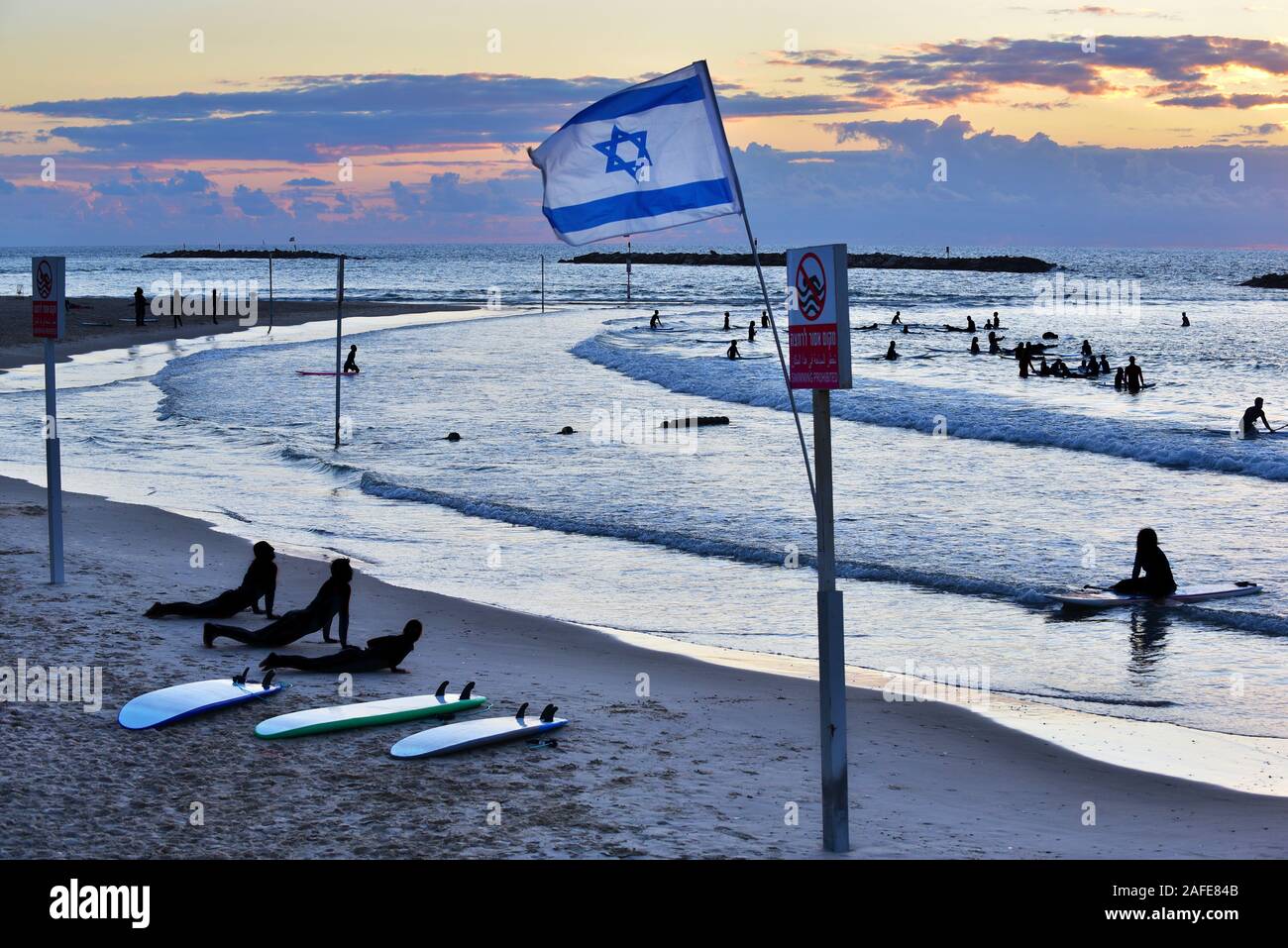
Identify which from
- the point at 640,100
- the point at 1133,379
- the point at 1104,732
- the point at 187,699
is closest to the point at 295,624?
the point at 187,699

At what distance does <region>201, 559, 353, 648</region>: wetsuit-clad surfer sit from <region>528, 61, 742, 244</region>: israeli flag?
4660 millimetres

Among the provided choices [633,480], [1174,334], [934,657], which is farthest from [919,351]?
[934,657]

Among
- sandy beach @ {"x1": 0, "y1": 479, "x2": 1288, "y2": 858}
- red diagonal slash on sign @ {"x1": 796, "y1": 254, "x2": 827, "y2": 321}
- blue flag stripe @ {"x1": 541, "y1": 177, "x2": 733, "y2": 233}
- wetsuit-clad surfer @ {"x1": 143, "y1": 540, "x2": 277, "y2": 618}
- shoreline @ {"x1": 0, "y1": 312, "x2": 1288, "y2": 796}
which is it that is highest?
blue flag stripe @ {"x1": 541, "y1": 177, "x2": 733, "y2": 233}

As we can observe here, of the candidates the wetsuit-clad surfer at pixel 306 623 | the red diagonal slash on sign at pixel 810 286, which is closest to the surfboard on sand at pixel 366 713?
the wetsuit-clad surfer at pixel 306 623

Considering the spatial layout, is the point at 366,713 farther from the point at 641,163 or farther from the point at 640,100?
the point at 640,100

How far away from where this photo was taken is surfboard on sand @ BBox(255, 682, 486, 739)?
826cm

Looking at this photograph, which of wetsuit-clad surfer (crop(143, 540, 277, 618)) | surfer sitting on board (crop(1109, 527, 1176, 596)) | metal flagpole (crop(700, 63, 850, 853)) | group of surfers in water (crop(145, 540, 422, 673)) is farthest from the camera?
surfer sitting on board (crop(1109, 527, 1176, 596))

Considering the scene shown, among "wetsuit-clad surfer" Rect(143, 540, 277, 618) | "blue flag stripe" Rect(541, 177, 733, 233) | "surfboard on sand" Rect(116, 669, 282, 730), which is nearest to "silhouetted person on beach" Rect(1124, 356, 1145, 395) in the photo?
"wetsuit-clad surfer" Rect(143, 540, 277, 618)

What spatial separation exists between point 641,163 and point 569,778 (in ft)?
11.8

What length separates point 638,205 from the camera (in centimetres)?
688

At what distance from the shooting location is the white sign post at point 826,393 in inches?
230

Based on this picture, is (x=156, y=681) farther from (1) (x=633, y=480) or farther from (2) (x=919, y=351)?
(2) (x=919, y=351)

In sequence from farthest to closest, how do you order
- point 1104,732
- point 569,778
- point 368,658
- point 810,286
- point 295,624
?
point 295,624 < point 368,658 < point 1104,732 < point 569,778 < point 810,286

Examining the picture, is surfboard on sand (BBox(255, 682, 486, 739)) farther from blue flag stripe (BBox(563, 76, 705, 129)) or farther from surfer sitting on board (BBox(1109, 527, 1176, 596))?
surfer sitting on board (BBox(1109, 527, 1176, 596))
